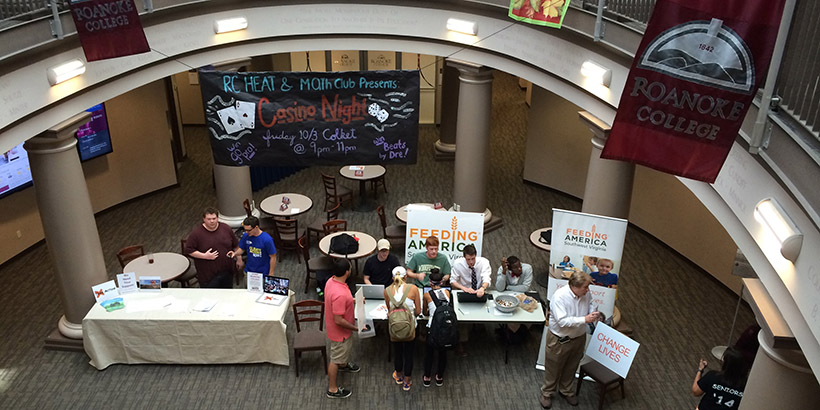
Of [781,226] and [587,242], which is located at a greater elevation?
[781,226]

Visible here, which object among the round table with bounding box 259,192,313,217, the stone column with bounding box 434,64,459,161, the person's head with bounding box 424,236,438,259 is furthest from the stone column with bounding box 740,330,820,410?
the stone column with bounding box 434,64,459,161

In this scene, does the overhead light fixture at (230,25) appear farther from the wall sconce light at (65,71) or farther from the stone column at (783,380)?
the stone column at (783,380)

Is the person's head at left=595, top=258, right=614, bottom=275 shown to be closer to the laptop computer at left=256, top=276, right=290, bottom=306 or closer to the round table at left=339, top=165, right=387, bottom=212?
the laptop computer at left=256, top=276, right=290, bottom=306

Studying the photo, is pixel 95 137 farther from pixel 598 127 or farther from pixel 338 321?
pixel 598 127

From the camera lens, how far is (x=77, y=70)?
6.67 m

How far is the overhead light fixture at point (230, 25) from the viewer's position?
858cm

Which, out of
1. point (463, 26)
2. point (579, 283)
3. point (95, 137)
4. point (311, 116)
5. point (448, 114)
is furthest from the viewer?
point (448, 114)

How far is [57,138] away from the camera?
6828 mm

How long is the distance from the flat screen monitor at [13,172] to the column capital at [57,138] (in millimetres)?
3310

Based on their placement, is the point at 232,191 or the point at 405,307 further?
the point at 232,191

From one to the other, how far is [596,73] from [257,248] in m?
4.47

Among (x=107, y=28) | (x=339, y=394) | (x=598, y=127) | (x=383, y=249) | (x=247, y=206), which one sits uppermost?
(x=107, y=28)

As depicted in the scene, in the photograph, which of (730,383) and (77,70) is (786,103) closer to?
(730,383)

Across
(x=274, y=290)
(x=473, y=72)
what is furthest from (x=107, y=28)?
(x=473, y=72)
